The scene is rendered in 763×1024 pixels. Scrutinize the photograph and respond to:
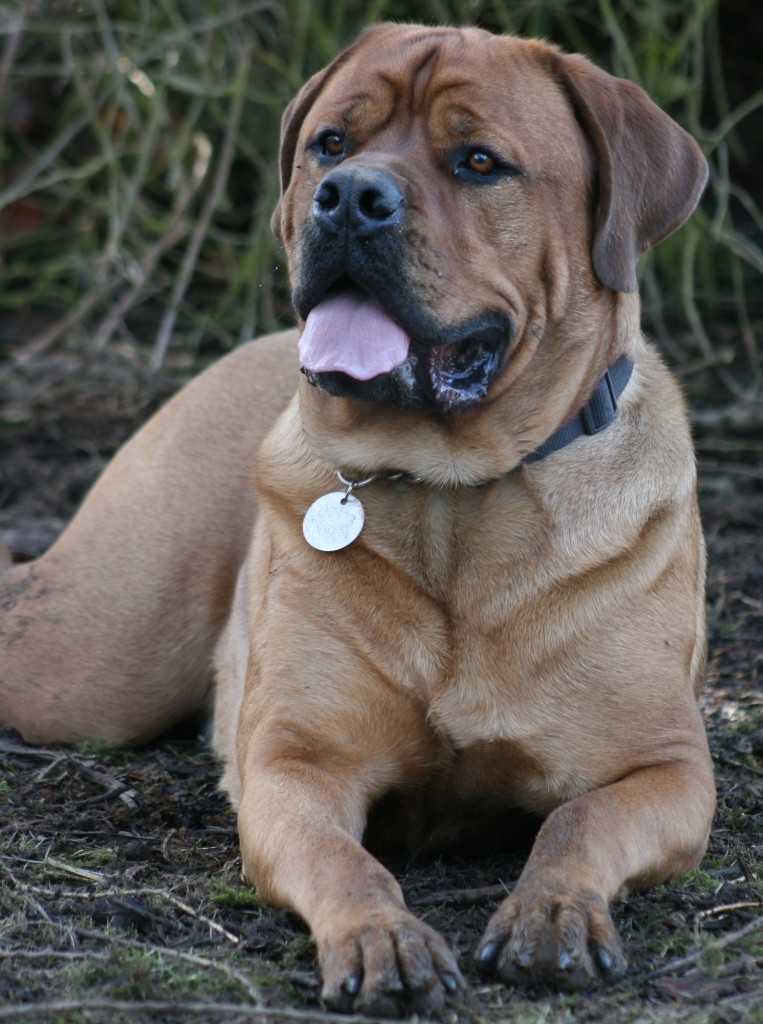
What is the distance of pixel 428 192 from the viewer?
339 centimetres

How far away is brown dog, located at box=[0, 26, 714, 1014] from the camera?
3348 millimetres

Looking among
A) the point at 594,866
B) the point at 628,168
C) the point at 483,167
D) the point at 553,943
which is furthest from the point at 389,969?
the point at 628,168

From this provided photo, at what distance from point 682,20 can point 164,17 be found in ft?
9.89

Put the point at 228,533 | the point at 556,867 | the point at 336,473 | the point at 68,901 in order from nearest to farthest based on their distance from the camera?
the point at 556,867 < the point at 68,901 < the point at 336,473 < the point at 228,533

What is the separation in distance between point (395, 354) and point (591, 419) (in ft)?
2.00

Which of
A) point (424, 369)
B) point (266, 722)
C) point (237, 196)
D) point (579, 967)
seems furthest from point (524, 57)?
point (237, 196)

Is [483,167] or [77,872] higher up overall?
[483,167]

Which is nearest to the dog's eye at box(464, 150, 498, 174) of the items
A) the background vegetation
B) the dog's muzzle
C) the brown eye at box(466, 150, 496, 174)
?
the brown eye at box(466, 150, 496, 174)

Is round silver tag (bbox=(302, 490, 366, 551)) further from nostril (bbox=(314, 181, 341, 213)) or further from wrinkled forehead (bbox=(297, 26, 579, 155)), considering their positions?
wrinkled forehead (bbox=(297, 26, 579, 155))

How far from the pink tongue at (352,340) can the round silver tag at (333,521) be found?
432 mm

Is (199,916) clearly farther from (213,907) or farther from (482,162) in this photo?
(482,162)

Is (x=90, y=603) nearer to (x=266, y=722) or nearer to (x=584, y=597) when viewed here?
(x=266, y=722)

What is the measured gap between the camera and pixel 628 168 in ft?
11.9

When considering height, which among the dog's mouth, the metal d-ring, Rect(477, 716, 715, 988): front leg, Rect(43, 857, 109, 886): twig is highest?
the dog's mouth
